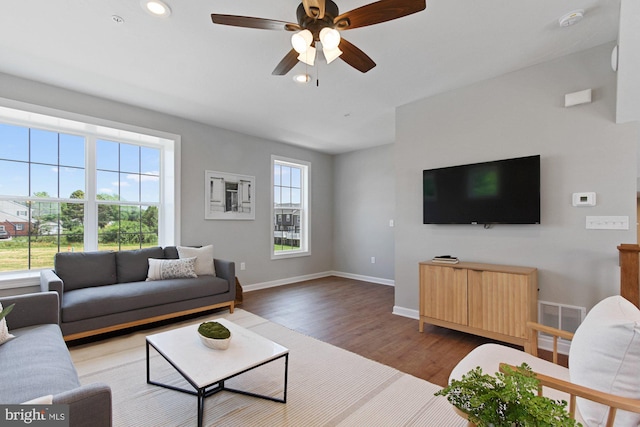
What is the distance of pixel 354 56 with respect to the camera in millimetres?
2061

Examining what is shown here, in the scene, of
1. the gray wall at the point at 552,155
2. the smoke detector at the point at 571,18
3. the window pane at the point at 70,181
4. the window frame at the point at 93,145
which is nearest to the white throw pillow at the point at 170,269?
the window frame at the point at 93,145

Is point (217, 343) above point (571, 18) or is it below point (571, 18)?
below

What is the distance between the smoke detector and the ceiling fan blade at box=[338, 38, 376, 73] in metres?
1.43

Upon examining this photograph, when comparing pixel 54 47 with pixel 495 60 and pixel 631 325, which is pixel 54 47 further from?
pixel 631 325

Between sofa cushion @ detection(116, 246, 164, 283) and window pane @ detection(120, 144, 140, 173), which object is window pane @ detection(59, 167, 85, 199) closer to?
window pane @ detection(120, 144, 140, 173)

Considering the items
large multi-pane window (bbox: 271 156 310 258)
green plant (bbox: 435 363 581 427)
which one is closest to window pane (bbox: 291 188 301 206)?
large multi-pane window (bbox: 271 156 310 258)

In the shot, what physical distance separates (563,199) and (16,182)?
18.3 feet

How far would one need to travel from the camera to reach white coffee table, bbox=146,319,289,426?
158 cm

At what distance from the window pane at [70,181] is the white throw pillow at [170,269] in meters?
1.23

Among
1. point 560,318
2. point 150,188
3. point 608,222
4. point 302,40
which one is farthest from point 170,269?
point 608,222

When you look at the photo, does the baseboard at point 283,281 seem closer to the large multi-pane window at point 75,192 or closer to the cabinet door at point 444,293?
the large multi-pane window at point 75,192

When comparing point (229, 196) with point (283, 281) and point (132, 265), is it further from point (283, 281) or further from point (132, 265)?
point (283, 281)

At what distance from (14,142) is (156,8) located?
8.56 feet

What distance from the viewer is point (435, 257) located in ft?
11.2
